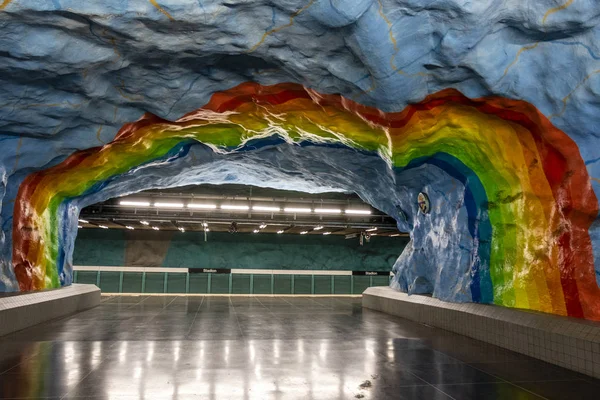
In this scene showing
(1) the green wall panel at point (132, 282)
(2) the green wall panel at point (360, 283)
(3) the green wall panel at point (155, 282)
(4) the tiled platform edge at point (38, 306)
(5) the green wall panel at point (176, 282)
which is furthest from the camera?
(2) the green wall panel at point (360, 283)

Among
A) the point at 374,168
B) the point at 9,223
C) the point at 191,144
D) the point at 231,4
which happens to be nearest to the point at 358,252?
the point at 374,168

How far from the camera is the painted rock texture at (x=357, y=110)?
5.07 metres

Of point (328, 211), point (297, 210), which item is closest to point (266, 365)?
point (297, 210)

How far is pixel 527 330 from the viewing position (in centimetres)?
668

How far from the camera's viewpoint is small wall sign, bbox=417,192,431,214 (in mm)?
10734

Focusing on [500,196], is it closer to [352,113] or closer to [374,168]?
[352,113]

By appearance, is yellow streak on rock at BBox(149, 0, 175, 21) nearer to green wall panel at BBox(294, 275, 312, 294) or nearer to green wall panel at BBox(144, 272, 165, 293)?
green wall panel at BBox(144, 272, 165, 293)

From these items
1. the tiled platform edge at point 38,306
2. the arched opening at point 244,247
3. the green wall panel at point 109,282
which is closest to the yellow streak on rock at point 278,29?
the tiled platform edge at point 38,306

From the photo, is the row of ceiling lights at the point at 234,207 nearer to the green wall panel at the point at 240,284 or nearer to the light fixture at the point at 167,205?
the light fixture at the point at 167,205

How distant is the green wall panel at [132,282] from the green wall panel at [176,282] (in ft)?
4.30

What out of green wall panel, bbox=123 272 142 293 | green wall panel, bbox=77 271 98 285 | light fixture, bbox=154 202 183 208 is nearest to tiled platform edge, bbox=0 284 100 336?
light fixture, bbox=154 202 183 208

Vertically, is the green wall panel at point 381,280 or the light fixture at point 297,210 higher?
the light fixture at point 297,210

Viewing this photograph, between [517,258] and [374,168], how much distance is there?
4498mm

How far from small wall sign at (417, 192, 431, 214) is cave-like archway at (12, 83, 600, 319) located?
20 cm
